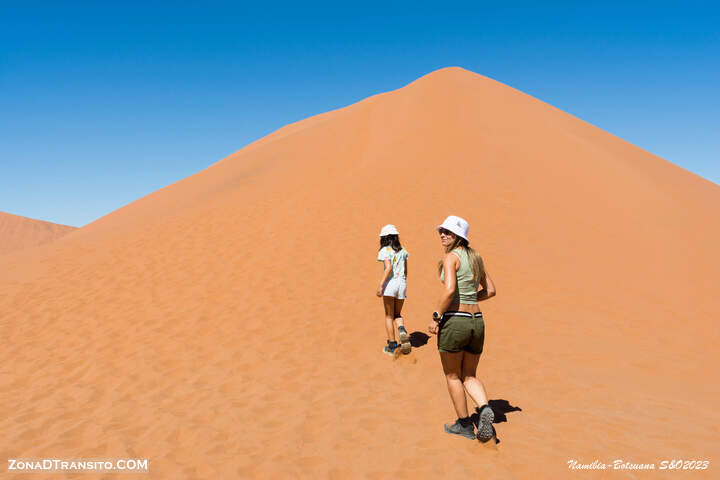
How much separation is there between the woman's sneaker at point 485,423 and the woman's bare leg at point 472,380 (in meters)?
0.06

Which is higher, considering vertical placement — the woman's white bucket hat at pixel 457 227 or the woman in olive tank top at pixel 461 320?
the woman's white bucket hat at pixel 457 227

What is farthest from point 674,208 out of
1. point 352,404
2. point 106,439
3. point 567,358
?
point 106,439

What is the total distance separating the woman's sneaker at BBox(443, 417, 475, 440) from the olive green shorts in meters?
0.84

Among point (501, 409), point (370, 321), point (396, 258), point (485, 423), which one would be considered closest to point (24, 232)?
point (370, 321)

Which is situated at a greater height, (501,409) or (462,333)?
(462,333)

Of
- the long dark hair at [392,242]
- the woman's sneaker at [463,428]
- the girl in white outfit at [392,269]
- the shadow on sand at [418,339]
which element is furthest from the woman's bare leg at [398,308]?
the woman's sneaker at [463,428]

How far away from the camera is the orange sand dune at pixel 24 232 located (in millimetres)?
68919

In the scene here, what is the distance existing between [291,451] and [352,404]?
1245 millimetres

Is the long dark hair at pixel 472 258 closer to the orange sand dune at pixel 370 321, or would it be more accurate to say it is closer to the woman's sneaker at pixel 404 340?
the orange sand dune at pixel 370 321

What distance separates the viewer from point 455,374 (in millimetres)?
3727

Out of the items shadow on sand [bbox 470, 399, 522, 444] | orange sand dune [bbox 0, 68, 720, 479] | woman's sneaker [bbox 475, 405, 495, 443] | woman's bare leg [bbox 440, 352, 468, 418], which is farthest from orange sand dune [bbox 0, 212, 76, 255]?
woman's sneaker [bbox 475, 405, 495, 443]

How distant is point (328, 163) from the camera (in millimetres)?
19266

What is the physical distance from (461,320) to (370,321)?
5162mm

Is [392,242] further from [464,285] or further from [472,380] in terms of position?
[472,380]
